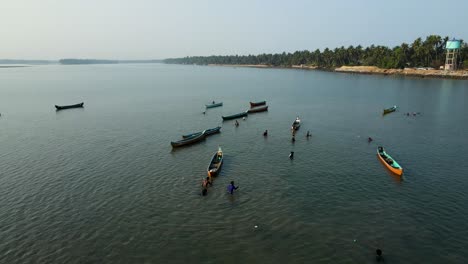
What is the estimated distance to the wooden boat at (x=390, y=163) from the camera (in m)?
43.1

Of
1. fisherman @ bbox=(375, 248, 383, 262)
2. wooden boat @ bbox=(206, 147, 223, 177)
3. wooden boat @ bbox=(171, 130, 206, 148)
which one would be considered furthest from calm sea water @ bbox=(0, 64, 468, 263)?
wooden boat @ bbox=(171, 130, 206, 148)

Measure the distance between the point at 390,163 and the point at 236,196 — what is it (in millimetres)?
22376

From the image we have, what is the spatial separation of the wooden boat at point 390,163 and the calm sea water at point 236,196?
3.12ft

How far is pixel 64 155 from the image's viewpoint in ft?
174

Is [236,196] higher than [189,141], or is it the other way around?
[189,141]

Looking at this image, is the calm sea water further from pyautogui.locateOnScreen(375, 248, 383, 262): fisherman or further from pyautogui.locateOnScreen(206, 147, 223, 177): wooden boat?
pyautogui.locateOnScreen(206, 147, 223, 177): wooden boat

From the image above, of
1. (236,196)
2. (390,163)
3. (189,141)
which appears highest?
(189,141)

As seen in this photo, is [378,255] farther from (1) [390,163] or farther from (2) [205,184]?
(1) [390,163]

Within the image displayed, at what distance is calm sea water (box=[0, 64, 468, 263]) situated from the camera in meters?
28.4

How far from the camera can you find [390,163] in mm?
46250

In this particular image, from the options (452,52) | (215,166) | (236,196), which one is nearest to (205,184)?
(236,196)

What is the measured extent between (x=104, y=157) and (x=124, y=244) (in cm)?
2555

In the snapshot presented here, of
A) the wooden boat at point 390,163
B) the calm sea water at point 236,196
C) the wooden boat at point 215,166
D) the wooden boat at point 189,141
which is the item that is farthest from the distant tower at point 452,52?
the wooden boat at point 215,166

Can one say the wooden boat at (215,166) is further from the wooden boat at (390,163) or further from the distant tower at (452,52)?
the distant tower at (452,52)
